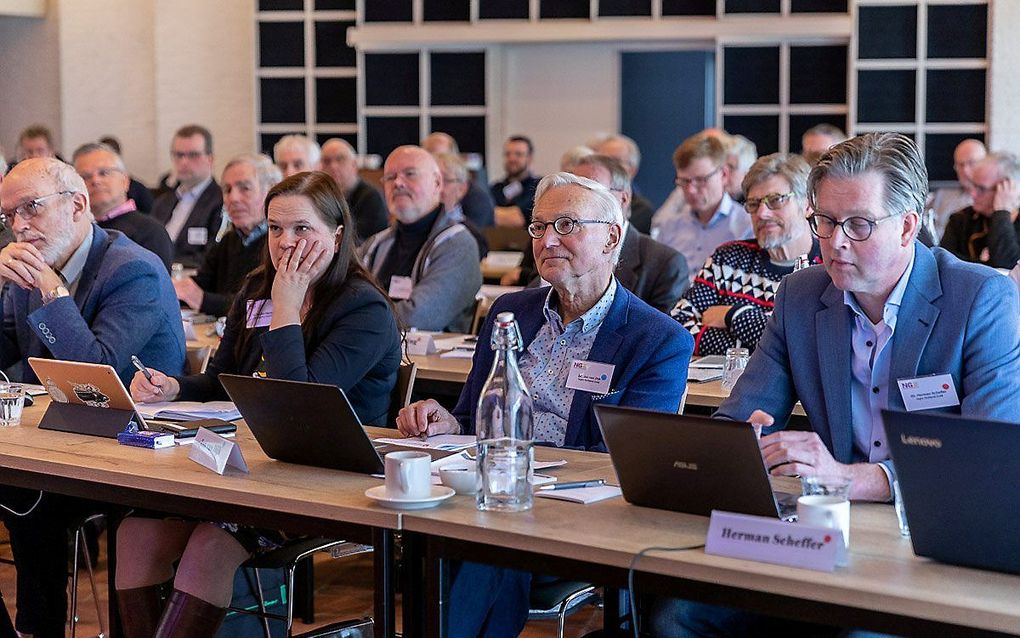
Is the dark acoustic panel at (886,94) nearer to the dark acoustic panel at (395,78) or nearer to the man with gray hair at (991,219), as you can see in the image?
the man with gray hair at (991,219)

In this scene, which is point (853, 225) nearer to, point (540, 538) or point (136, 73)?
point (540, 538)

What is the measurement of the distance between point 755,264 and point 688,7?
6.97 metres

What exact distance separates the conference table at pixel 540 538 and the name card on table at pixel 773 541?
2cm

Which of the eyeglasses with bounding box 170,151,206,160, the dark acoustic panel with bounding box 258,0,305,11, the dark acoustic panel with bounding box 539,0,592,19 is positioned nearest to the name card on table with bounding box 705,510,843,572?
the eyeglasses with bounding box 170,151,206,160

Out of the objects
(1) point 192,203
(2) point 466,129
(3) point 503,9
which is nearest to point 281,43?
(2) point 466,129

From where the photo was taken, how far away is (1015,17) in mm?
10484

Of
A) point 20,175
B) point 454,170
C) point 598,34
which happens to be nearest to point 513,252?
point 454,170

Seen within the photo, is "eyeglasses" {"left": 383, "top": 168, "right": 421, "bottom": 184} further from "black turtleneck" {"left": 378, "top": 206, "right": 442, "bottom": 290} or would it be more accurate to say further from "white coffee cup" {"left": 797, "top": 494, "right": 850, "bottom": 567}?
"white coffee cup" {"left": 797, "top": 494, "right": 850, "bottom": 567}

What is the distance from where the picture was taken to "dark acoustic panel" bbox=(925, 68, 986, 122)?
10.7 m

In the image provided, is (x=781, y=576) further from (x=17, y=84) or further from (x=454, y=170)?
(x=17, y=84)

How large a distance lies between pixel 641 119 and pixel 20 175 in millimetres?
8821

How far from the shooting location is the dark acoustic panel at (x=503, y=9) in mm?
11656

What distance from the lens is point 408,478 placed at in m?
2.34

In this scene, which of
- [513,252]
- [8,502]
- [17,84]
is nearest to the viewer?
[8,502]
